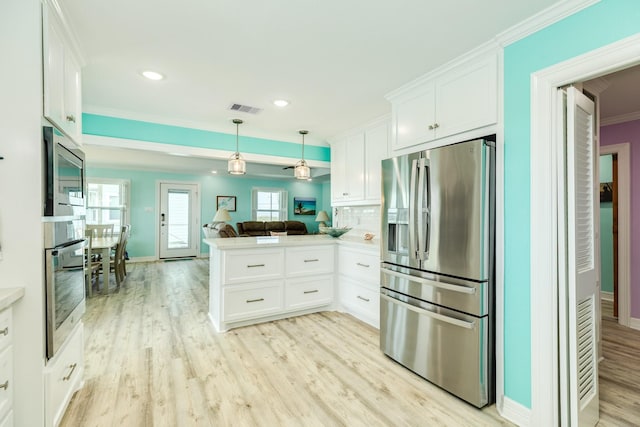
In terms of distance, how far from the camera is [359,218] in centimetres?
454

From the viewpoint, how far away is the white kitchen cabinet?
124 inches

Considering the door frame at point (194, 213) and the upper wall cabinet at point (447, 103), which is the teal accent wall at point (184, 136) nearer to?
the upper wall cabinet at point (447, 103)

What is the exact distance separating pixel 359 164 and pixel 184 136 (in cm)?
217

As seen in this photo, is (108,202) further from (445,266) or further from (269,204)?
(445,266)

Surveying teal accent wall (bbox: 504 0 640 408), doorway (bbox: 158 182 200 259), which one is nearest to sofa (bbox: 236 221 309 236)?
doorway (bbox: 158 182 200 259)

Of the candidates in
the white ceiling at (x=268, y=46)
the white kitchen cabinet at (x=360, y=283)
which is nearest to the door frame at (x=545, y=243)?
the white ceiling at (x=268, y=46)

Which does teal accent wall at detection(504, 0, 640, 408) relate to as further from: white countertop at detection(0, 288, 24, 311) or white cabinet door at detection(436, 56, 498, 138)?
white countertop at detection(0, 288, 24, 311)

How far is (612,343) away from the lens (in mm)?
2910

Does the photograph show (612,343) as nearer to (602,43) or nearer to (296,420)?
(602,43)

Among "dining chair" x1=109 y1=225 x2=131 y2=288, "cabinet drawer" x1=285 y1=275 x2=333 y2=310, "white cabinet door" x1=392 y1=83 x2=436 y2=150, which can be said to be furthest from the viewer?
"dining chair" x1=109 y1=225 x2=131 y2=288

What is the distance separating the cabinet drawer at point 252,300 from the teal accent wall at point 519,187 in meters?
2.19

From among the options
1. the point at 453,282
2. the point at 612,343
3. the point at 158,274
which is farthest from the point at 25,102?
the point at 158,274

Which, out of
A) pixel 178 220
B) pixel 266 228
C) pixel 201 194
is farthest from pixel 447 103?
pixel 178 220

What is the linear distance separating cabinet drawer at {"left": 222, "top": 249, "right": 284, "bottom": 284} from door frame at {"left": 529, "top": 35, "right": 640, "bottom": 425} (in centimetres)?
232
